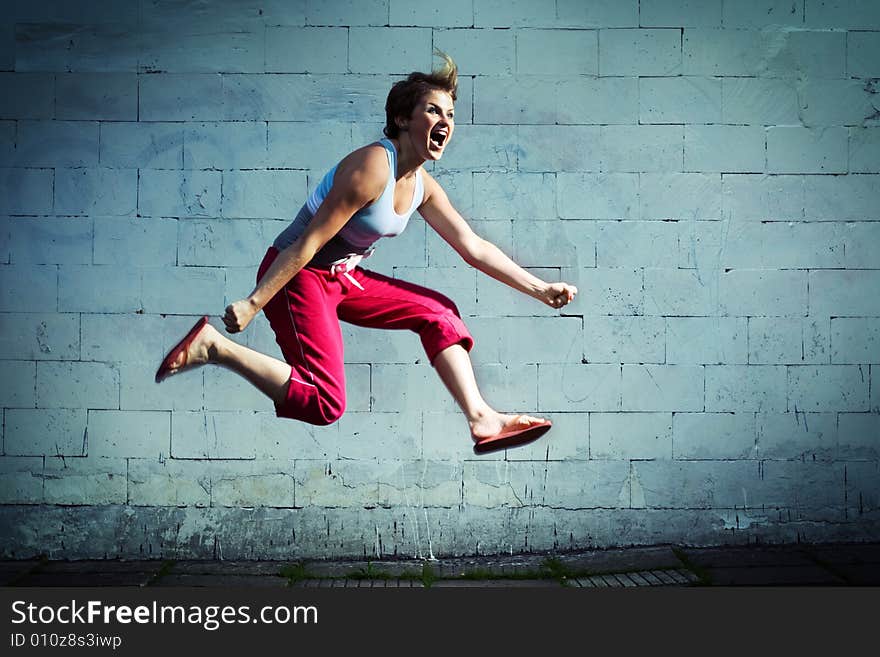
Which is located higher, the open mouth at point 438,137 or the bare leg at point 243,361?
the open mouth at point 438,137

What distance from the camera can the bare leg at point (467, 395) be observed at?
3223 millimetres

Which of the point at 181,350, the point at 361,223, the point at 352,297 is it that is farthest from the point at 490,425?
the point at 181,350

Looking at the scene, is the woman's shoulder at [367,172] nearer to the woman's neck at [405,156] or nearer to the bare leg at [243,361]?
the woman's neck at [405,156]

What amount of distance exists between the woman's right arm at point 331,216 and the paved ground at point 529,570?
134 centimetres

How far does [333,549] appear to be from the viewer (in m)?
4.12

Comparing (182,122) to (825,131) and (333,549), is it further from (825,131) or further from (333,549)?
(825,131)

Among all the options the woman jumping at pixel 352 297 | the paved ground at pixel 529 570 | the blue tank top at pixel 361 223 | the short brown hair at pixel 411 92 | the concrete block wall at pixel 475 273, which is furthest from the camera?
the concrete block wall at pixel 475 273

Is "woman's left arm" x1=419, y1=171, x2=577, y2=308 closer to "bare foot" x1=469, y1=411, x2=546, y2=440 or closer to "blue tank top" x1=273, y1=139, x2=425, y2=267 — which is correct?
"blue tank top" x1=273, y1=139, x2=425, y2=267

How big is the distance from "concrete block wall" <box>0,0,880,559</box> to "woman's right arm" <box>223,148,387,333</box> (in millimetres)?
934

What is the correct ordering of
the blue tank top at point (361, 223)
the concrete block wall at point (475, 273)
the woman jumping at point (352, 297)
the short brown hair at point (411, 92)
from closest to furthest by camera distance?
the woman jumping at point (352, 297), the blue tank top at point (361, 223), the short brown hair at point (411, 92), the concrete block wall at point (475, 273)

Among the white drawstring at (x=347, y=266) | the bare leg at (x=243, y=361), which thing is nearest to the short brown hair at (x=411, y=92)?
the white drawstring at (x=347, y=266)

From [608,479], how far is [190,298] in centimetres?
193

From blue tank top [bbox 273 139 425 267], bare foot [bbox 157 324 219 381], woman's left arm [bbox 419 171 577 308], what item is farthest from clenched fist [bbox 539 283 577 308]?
bare foot [bbox 157 324 219 381]

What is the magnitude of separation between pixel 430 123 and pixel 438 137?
0.06 m
